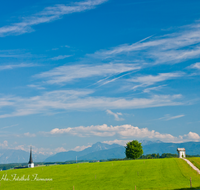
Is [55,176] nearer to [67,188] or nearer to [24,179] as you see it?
[24,179]

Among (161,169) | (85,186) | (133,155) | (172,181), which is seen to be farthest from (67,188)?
(133,155)

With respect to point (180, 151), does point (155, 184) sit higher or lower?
lower

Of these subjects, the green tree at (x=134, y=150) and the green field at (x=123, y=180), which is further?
the green tree at (x=134, y=150)

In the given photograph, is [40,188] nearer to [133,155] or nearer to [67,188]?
[67,188]

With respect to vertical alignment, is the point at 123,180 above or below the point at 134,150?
below

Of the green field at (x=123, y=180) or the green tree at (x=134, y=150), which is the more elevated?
the green tree at (x=134, y=150)

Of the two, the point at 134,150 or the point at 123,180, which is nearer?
the point at 123,180

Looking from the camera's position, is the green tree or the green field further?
the green tree

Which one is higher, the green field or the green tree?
the green tree

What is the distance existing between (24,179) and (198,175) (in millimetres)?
70422

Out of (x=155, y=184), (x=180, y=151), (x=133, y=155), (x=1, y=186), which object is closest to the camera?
(x=155, y=184)

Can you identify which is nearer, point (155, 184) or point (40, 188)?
point (155, 184)

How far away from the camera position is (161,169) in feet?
346

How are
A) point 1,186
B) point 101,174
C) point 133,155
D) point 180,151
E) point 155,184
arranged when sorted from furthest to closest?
point 133,155 → point 180,151 → point 101,174 → point 1,186 → point 155,184
